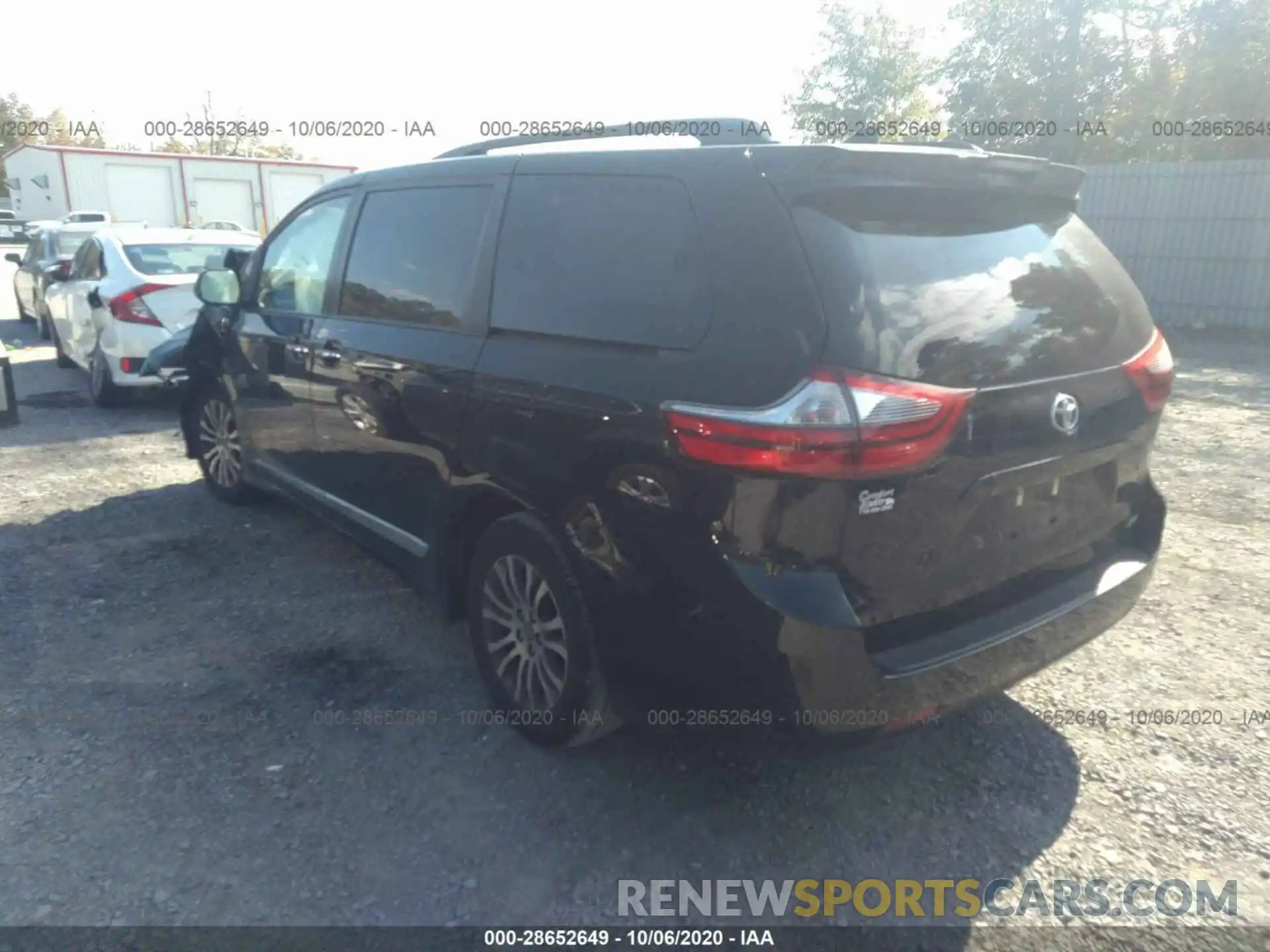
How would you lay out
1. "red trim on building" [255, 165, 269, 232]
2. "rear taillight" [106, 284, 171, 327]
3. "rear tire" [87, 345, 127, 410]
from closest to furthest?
"rear taillight" [106, 284, 171, 327] → "rear tire" [87, 345, 127, 410] → "red trim on building" [255, 165, 269, 232]

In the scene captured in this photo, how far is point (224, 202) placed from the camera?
32625 mm

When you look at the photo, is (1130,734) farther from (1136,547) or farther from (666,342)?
(666,342)

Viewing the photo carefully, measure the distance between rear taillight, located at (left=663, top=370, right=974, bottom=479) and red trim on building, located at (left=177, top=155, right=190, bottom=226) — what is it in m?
33.7

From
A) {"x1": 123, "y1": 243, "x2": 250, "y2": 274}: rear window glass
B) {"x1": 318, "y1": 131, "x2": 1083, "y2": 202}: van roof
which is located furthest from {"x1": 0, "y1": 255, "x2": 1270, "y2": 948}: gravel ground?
{"x1": 123, "y1": 243, "x2": 250, "y2": 274}: rear window glass

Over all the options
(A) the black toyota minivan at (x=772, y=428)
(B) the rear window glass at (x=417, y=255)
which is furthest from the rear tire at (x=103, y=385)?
(A) the black toyota minivan at (x=772, y=428)

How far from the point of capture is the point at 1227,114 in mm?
16844

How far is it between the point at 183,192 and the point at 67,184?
12.1 feet

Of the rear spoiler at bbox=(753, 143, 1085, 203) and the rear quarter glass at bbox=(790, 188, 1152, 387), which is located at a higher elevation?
the rear spoiler at bbox=(753, 143, 1085, 203)

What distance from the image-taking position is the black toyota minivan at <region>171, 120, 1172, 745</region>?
8.05 feet

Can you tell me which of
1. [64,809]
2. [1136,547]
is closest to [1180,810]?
[1136,547]

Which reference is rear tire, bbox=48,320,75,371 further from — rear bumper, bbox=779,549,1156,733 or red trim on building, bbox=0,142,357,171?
red trim on building, bbox=0,142,357,171

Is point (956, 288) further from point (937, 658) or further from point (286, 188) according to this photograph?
point (286, 188)

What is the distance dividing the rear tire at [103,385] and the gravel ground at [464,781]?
4.36 meters

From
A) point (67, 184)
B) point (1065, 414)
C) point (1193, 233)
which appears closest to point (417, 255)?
point (1065, 414)
